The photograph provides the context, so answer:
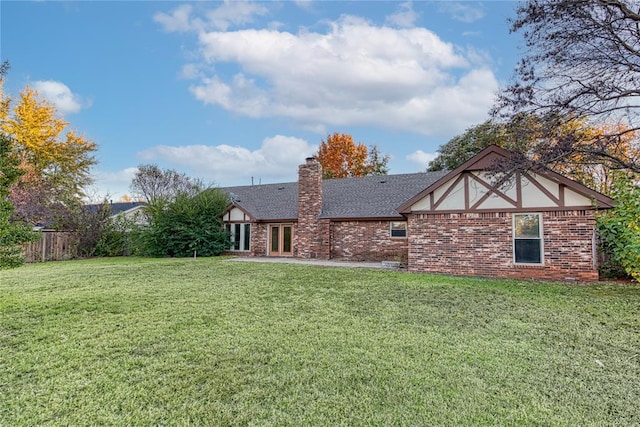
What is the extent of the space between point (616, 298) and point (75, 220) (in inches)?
909

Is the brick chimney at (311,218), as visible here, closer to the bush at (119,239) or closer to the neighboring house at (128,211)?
the bush at (119,239)

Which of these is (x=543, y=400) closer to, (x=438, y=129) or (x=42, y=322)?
(x=42, y=322)

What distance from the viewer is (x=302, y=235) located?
55.3 ft

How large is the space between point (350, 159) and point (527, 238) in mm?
24046

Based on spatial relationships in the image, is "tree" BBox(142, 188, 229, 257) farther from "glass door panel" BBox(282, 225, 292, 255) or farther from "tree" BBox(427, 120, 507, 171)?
"tree" BBox(427, 120, 507, 171)

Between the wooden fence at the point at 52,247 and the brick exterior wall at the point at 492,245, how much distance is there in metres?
18.1

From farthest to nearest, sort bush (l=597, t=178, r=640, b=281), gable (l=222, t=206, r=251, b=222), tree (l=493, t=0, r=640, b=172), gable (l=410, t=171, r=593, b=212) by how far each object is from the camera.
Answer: gable (l=222, t=206, r=251, b=222) < gable (l=410, t=171, r=593, b=212) < tree (l=493, t=0, r=640, b=172) < bush (l=597, t=178, r=640, b=281)

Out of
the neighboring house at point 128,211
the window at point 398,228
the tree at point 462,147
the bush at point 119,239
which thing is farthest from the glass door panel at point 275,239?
the tree at point 462,147

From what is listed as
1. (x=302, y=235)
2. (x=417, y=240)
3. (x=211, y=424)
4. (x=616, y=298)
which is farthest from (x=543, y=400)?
(x=302, y=235)

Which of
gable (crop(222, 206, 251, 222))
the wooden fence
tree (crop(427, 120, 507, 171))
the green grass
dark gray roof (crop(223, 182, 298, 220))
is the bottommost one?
the green grass

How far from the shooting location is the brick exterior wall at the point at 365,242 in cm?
1496

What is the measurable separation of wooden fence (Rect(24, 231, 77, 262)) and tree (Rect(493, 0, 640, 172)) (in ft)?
69.5

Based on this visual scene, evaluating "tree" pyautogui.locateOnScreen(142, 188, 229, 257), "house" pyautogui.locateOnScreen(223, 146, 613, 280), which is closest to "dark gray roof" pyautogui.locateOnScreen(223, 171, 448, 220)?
"house" pyautogui.locateOnScreen(223, 146, 613, 280)

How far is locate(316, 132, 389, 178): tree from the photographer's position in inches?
1299
